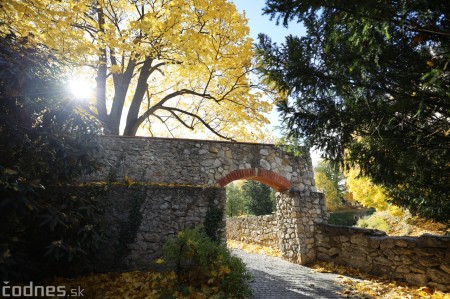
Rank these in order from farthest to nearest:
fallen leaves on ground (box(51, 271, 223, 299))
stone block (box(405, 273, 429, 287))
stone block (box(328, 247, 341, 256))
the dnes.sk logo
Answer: stone block (box(328, 247, 341, 256)) < stone block (box(405, 273, 429, 287)) < fallen leaves on ground (box(51, 271, 223, 299)) < the dnes.sk logo

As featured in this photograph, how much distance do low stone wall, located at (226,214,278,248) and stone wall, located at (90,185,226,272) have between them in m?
5.06

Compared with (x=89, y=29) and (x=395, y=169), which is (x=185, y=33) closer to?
(x=89, y=29)

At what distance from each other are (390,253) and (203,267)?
435 cm

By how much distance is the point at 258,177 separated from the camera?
793cm

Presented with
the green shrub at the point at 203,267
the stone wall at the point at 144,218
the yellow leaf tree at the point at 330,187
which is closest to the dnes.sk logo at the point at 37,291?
the stone wall at the point at 144,218

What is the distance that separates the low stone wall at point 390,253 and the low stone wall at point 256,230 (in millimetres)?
3154

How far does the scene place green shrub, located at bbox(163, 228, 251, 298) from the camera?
434cm

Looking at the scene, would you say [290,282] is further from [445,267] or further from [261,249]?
[261,249]

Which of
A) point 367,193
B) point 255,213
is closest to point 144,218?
point 367,193

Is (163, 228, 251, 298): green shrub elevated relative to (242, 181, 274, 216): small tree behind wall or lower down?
lower down

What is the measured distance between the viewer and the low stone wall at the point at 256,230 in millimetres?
10662

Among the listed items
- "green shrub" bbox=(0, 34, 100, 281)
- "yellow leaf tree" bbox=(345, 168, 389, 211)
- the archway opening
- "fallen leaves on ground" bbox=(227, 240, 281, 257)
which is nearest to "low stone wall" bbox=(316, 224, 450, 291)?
the archway opening

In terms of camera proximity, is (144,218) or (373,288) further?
(144,218)

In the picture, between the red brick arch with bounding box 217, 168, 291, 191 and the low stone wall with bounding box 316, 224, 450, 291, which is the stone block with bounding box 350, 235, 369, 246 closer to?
the low stone wall with bounding box 316, 224, 450, 291
